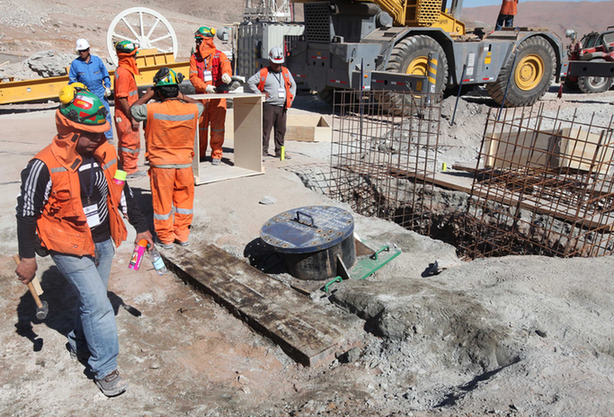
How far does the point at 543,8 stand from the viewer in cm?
7438

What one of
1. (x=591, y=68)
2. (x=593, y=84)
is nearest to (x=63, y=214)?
(x=591, y=68)

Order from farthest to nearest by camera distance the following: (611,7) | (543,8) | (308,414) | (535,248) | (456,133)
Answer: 1. (543,8)
2. (611,7)
3. (456,133)
4. (535,248)
5. (308,414)

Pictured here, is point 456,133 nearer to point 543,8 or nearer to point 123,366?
point 123,366

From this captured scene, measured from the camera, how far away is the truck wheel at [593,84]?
16891 mm

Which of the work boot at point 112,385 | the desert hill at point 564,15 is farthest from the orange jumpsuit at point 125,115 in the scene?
the desert hill at point 564,15

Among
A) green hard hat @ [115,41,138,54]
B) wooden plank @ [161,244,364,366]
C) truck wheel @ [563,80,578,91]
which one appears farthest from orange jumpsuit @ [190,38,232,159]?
truck wheel @ [563,80,578,91]

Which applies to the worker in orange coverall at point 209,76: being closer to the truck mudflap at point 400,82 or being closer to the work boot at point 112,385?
the truck mudflap at point 400,82

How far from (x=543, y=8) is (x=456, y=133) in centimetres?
7762

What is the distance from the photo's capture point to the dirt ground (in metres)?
2.83

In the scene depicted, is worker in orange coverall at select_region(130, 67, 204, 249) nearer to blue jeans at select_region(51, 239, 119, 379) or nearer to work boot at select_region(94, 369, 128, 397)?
blue jeans at select_region(51, 239, 119, 379)

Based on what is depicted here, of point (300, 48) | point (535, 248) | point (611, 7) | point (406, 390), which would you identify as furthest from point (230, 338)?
point (611, 7)

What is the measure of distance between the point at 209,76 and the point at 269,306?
4.40 meters

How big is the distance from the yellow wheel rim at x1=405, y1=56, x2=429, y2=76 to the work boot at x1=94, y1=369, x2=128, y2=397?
10.1 meters

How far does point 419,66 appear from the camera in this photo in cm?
1180
